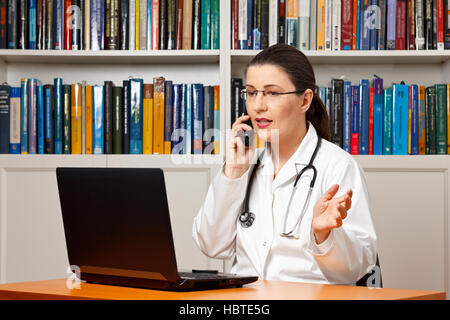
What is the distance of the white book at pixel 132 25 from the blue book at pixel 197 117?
322mm

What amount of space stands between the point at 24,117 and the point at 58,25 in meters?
0.42

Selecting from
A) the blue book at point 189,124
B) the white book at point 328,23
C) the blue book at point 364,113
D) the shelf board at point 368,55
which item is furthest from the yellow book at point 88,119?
the blue book at point 364,113

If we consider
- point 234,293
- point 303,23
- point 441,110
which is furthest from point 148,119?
point 234,293

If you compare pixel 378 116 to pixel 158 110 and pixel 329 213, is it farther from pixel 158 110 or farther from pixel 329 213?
pixel 329 213

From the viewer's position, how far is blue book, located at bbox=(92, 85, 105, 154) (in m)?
2.49

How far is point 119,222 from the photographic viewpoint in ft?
3.71

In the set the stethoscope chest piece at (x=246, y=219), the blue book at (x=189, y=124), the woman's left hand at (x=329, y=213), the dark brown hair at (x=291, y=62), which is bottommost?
the stethoscope chest piece at (x=246, y=219)

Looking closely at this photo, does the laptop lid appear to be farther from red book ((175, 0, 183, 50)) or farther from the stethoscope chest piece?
red book ((175, 0, 183, 50))

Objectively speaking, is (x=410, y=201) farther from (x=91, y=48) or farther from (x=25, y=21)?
(x=25, y=21)

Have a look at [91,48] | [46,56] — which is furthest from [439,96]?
[46,56]

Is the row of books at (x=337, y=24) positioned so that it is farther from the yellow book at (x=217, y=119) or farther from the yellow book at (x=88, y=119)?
the yellow book at (x=88, y=119)

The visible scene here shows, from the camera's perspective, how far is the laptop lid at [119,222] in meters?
1.08

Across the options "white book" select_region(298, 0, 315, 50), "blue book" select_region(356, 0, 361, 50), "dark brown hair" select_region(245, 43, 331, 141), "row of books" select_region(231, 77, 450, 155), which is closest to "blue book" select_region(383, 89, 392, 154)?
"row of books" select_region(231, 77, 450, 155)
